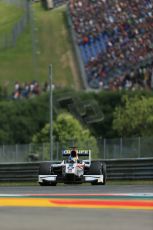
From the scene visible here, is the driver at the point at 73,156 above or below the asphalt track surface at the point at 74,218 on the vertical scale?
above

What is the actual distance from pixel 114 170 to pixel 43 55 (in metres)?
63.8

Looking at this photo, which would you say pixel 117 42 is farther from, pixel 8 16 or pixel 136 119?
pixel 8 16

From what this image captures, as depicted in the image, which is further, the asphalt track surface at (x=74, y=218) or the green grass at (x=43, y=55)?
the green grass at (x=43, y=55)

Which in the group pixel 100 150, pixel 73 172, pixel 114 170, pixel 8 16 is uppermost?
pixel 8 16

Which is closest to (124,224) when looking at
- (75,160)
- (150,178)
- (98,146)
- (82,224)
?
(82,224)

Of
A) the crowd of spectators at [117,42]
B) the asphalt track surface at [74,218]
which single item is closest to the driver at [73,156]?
the asphalt track surface at [74,218]

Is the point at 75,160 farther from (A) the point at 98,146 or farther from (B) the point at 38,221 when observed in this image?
(B) the point at 38,221

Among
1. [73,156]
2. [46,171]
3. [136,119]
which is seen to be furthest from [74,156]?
[136,119]

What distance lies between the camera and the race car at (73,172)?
67.8 feet

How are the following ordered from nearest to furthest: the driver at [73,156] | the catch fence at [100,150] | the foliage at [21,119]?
1. the driver at [73,156]
2. the catch fence at [100,150]
3. the foliage at [21,119]

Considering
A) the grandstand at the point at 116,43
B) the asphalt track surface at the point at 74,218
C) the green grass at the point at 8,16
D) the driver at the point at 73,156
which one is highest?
the green grass at the point at 8,16

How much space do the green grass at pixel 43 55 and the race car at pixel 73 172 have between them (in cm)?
5639

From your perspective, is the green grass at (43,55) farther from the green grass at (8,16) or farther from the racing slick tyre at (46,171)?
the racing slick tyre at (46,171)

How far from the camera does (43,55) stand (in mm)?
87000
